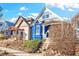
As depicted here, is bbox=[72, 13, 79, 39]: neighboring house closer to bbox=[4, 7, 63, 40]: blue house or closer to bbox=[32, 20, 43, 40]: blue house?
bbox=[4, 7, 63, 40]: blue house

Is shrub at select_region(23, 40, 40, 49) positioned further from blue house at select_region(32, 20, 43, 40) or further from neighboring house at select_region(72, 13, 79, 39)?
neighboring house at select_region(72, 13, 79, 39)

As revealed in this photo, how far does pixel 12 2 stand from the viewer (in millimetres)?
2523

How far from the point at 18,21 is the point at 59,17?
395mm

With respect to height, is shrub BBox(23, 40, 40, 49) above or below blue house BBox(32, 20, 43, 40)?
below

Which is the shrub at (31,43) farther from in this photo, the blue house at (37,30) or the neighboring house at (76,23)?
the neighboring house at (76,23)

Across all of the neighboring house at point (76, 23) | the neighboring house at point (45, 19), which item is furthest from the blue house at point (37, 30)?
the neighboring house at point (76, 23)

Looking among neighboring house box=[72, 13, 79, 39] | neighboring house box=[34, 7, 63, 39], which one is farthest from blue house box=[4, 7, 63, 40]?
neighboring house box=[72, 13, 79, 39]

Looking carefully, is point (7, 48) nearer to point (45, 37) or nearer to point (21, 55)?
point (21, 55)

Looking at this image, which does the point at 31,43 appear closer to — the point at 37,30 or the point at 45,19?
the point at 37,30

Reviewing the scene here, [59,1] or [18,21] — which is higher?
[59,1]

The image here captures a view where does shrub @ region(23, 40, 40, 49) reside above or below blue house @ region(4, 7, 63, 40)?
below

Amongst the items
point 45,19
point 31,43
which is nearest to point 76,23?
point 45,19

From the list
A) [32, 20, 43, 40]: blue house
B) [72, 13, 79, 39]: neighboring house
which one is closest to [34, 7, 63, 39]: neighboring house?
[32, 20, 43, 40]: blue house

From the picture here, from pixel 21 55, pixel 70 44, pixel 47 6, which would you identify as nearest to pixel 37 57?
pixel 21 55
